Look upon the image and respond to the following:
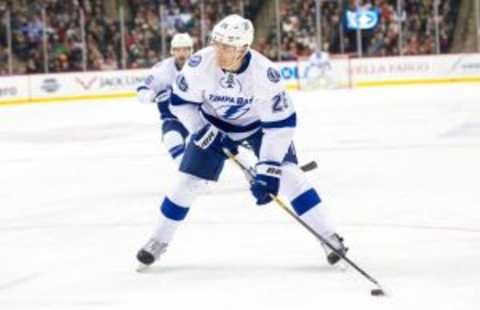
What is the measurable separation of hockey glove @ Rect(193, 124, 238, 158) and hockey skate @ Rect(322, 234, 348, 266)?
2.02 ft

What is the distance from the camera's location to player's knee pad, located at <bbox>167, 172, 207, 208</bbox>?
496 centimetres

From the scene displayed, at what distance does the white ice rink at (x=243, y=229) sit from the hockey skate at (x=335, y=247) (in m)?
0.07

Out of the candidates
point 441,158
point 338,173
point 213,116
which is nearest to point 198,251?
point 213,116

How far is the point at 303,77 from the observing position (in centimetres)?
2191

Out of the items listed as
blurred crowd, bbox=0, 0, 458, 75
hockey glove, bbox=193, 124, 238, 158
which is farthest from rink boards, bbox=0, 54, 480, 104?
hockey glove, bbox=193, 124, 238, 158

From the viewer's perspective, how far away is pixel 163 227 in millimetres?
5090

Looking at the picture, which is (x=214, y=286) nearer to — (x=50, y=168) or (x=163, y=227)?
(x=163, y=227)

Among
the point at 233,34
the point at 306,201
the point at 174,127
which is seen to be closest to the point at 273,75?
the point at 233,34

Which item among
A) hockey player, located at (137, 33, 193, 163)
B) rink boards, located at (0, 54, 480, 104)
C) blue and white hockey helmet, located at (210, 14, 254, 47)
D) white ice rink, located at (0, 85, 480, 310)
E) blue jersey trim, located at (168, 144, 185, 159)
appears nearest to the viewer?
white ice rink, located at (0, 85, 480, 310)

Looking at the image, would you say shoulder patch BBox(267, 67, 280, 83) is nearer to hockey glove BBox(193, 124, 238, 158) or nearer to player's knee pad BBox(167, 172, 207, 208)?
hockey glove BBox(193, 124, 238, 158)

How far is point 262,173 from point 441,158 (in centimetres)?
513

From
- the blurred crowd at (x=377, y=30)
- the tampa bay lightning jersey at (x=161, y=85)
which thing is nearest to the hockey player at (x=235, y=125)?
the tampa bay lightning jersey at (x=161, y=85)

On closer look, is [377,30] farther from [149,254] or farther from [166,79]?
[149,254]

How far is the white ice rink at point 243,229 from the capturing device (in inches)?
175
